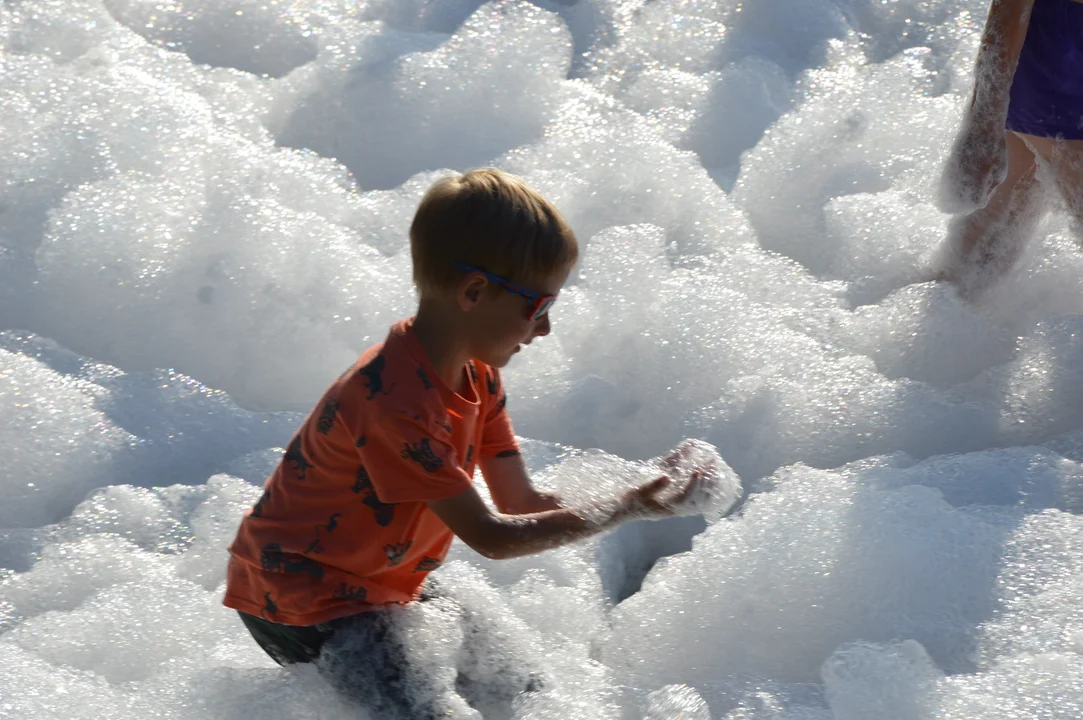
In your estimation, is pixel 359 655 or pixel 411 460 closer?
pixel 411 460

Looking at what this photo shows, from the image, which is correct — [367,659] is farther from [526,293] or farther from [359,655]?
[526,293]

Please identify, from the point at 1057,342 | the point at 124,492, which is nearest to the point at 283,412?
the point at 124,492

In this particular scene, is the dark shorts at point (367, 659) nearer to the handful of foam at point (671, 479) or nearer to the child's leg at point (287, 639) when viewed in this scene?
the child's leg at point (287, 639)

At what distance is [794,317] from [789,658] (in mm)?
1041

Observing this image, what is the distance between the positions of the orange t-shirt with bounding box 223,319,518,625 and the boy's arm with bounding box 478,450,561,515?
0.05 metres

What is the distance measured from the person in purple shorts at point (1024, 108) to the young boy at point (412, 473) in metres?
1.19

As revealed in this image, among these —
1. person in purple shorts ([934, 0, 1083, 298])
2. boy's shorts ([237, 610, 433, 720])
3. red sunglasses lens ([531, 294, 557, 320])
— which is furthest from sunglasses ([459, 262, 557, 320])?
person in purple shorts ([934, 0, 1083, 298])

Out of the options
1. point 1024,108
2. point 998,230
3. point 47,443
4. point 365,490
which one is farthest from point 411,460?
point 998,230

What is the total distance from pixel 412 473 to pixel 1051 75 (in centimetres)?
166

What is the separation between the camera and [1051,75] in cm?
241

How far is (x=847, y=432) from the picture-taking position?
2.48m

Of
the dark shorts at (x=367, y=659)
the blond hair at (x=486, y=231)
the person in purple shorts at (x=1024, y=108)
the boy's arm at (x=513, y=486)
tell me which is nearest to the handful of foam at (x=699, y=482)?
the boy's arm at (x=513, y=486)

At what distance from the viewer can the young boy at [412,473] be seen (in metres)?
1.53

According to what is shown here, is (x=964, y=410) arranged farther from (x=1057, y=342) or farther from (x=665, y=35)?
(x=665, y=35)
